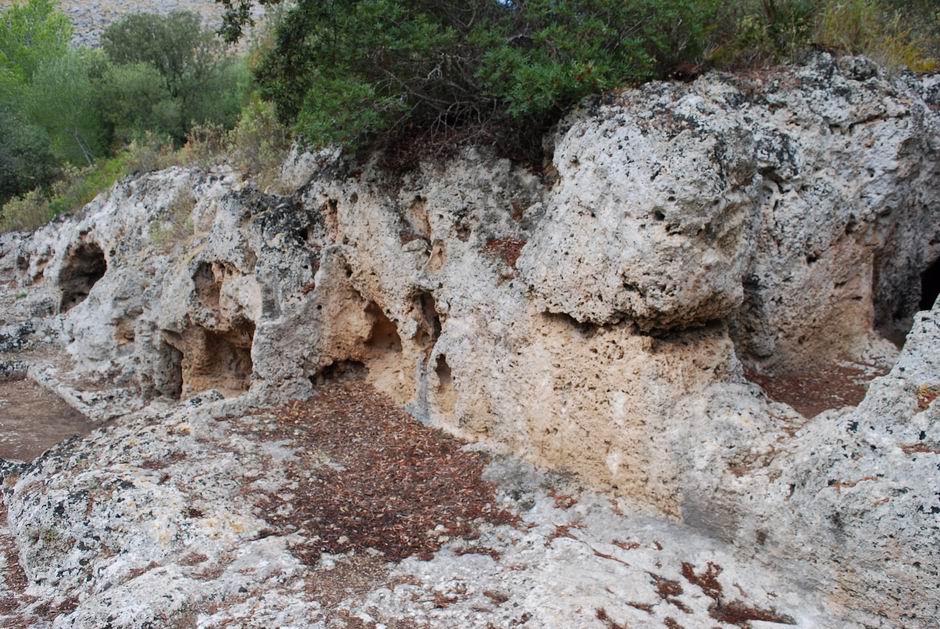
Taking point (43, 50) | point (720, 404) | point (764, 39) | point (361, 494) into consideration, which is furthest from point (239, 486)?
point (43, 50)

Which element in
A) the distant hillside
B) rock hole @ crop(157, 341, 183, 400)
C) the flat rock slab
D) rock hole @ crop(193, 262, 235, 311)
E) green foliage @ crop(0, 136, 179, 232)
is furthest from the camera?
the distant hillside

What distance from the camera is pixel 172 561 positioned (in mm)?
4941

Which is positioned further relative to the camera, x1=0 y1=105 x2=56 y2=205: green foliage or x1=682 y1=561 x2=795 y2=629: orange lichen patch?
x1=0 y1=105 x2=56 y2=205: green foliage

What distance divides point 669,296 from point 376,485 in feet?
10.3

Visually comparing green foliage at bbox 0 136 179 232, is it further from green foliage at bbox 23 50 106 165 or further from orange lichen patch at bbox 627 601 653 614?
orange lichen patch at bbox 627 601 653 614

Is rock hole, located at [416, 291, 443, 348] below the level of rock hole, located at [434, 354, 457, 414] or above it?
above

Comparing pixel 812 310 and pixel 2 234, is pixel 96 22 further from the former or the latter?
pixel 812 310

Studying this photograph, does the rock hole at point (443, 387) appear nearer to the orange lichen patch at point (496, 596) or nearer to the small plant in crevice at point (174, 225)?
the orange lichen patch at point (496, 596)

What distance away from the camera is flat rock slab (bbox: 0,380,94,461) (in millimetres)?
9955

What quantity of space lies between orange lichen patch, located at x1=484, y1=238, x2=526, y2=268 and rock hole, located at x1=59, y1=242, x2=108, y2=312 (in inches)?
523

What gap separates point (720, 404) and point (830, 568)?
1387 mm

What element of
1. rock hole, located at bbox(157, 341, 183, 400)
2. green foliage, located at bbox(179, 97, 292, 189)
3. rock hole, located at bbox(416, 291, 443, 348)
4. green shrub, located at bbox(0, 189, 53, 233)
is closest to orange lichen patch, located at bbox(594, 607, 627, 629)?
rock hole, located at bbox(416, 291, 443, 348)

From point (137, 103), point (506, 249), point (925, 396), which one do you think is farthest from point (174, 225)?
point (925, 396)

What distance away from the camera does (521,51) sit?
6.76 m
